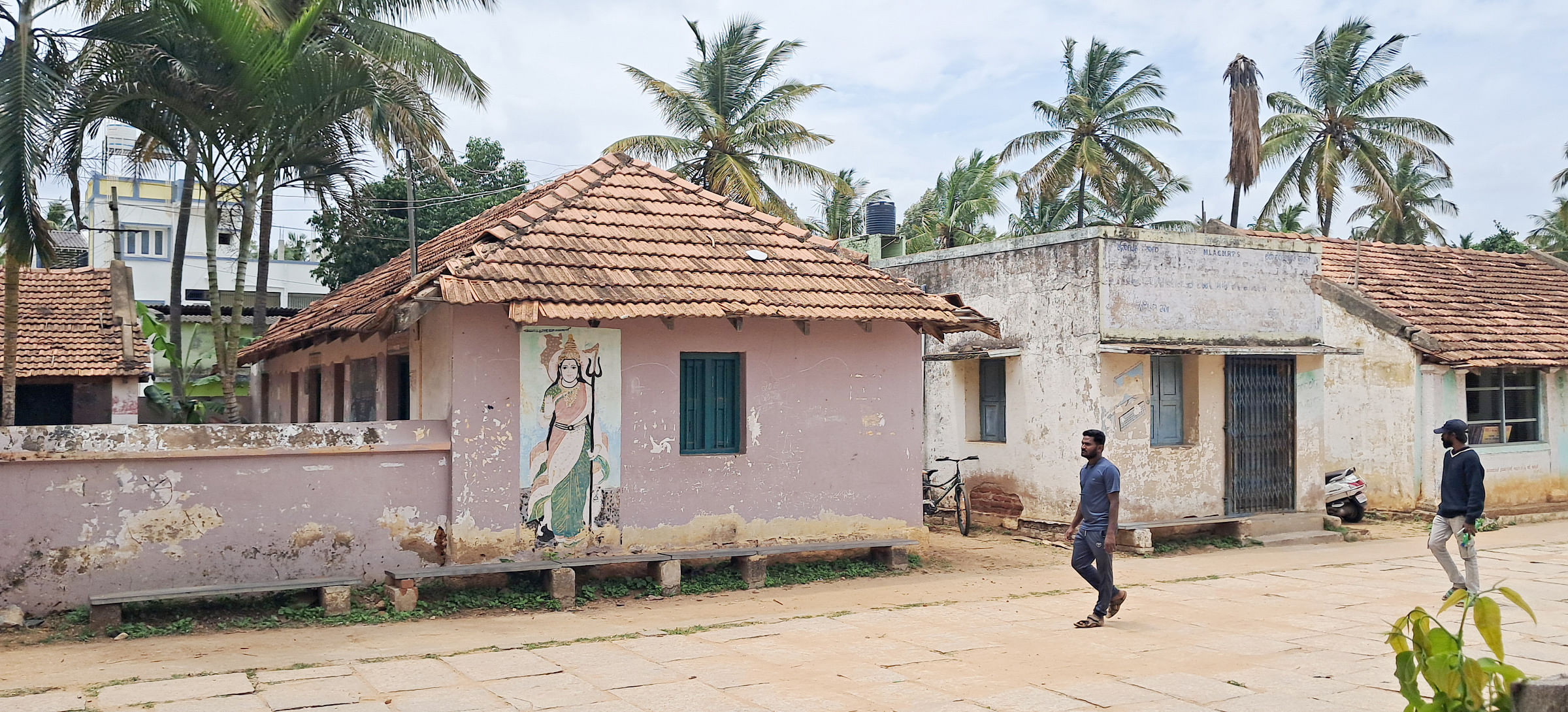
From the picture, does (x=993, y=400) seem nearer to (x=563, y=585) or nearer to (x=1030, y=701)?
(x=563, y=585)

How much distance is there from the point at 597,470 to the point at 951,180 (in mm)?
25152

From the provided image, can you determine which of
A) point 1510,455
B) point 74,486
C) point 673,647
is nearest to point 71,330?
point 74,486

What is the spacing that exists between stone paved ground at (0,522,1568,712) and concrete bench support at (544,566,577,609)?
347 millimetres

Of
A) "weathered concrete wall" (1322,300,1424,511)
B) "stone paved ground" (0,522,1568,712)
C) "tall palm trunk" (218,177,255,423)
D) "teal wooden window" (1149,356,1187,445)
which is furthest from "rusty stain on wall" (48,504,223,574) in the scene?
"weathered concrete wall" (1322,300,1424,511)

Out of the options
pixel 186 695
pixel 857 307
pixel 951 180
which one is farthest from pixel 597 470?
pixel 951 180

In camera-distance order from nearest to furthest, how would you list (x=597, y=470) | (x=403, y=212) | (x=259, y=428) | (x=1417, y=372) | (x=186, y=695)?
(x=186, y=695) < (x=259, y=428) < (x=597, y=470) < (x=1417, y=372) < (x=403, y=212)

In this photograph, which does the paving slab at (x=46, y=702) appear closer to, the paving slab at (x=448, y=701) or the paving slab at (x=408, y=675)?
the paving slab at (x=408, y=675)

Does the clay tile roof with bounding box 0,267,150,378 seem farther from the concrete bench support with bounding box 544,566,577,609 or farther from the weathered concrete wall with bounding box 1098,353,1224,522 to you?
the weathered concrete wall with bounding box 1098,353,1224,522

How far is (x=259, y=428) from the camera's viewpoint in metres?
9.59

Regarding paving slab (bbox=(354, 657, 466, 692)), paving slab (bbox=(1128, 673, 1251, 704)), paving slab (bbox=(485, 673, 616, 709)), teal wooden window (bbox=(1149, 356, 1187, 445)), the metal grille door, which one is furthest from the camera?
the metal grille door

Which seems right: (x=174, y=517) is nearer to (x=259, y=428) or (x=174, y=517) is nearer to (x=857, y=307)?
(x=259, y=428)

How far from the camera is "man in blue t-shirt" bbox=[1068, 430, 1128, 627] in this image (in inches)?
359

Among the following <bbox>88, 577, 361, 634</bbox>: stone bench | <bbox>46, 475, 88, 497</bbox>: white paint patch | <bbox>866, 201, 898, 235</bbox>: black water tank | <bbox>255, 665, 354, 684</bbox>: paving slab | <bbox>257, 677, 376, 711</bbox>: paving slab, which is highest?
<bbox>866, 201, 898, 235</bbox>: black water tank

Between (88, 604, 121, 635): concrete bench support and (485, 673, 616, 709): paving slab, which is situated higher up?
(88, 604, 121, 635): concrete bench support
